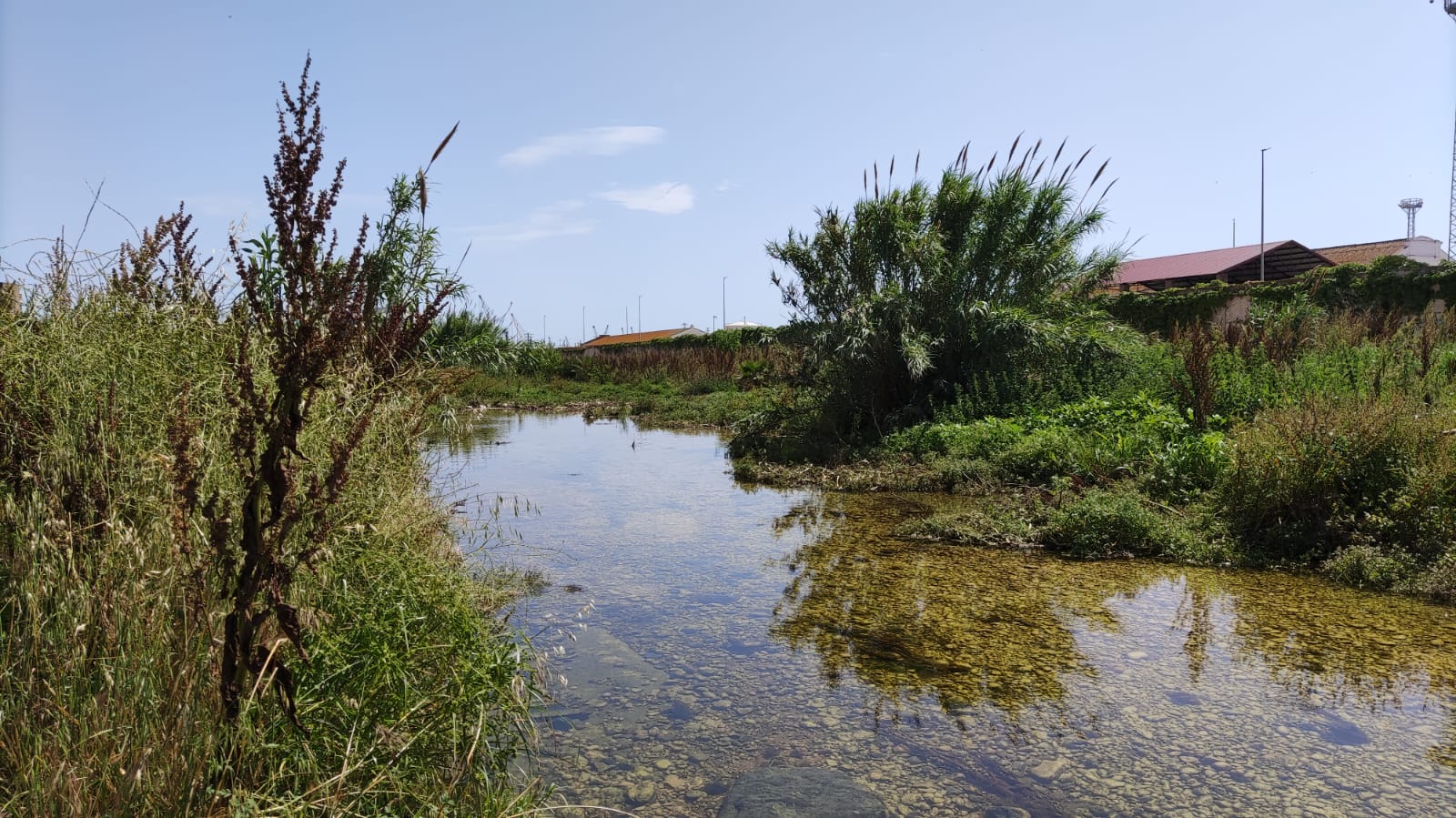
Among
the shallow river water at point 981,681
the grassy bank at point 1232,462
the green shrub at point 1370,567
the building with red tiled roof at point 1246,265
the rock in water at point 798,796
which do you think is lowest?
the rock in water at point 798,796

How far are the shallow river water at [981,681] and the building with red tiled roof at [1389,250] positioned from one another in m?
32.6

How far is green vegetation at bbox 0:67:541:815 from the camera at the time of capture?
2055mm

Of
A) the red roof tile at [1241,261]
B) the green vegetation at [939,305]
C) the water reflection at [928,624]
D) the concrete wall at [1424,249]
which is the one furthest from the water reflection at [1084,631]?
the concrete wall at [1424,249]

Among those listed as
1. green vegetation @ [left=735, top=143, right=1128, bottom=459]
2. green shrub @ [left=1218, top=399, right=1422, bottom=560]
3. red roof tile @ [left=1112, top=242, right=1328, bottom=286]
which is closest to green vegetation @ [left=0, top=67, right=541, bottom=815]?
green shrub @ [left=1218, top=399, right=1422, bottom=560]

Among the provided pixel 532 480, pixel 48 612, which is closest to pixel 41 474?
pixel 48 612

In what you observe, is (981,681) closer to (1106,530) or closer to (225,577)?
(1106,530)

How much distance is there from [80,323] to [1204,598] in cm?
572

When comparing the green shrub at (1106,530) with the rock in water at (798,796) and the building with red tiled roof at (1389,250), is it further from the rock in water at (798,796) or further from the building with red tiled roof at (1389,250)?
the building with red tiled roof at (1389,250)

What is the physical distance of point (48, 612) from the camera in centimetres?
254

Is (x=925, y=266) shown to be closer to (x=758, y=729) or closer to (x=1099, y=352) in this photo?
(x=1099, y=352)

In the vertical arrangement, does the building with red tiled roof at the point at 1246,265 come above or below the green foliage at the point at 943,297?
above

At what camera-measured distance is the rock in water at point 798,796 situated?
3045 millimetres

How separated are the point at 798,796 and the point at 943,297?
9.50 meters

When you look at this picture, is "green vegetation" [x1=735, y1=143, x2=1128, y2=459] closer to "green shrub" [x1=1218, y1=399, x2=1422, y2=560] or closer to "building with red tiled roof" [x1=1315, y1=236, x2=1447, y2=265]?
"green shrub" [x1=1218, y1=399, x2=1422, y2=560]
